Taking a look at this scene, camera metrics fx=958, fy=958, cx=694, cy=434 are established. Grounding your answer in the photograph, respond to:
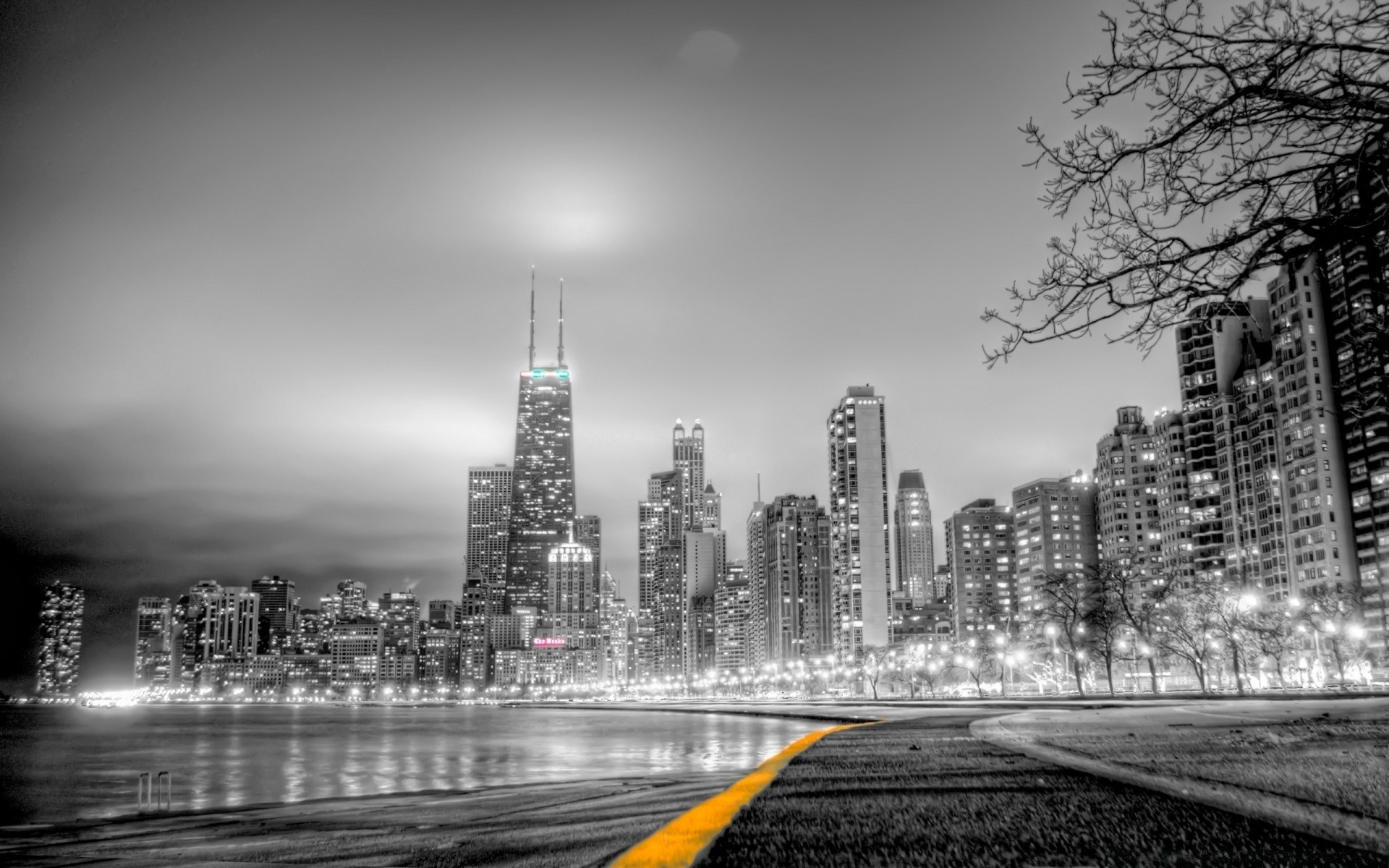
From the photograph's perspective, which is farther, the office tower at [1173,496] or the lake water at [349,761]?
the office tower at [1173,496]

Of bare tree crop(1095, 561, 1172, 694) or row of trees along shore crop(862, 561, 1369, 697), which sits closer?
bare tree crop(1095, 561, 1172, 694)

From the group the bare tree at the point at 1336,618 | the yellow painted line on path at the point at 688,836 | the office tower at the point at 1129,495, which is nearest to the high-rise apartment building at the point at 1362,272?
the yellow painted line on path at the point at 688,836

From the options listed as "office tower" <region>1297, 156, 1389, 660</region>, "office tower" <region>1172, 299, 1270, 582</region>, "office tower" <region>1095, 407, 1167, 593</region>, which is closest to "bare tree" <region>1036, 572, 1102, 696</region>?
"office tower" <region>1297, 156, 1389, 660</region>

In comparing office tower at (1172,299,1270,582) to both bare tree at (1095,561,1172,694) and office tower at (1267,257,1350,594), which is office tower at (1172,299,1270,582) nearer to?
office tower at (1267,257,1350,594)

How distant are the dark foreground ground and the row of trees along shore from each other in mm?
54139

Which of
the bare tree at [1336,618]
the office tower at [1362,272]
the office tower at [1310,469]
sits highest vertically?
the office tower at [1310,469]

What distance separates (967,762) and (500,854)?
3.72m

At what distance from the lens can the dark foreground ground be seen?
142 inches

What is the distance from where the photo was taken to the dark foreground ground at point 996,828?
360 centimetres

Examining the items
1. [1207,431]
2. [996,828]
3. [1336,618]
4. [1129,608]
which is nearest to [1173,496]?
[1207,431]

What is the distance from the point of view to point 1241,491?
146750 mm

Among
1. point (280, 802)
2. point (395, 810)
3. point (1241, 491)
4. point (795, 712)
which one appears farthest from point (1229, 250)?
point (1241, 491)

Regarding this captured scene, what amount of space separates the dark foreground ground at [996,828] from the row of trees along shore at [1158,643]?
54.1 metres

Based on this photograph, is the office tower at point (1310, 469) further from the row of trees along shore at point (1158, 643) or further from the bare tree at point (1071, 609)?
the bare tree at point (1071, 609)
